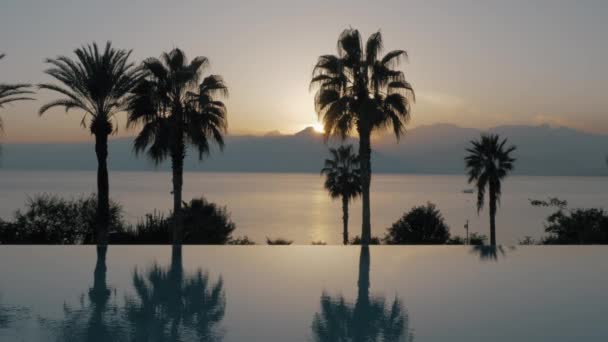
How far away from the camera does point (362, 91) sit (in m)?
20.5

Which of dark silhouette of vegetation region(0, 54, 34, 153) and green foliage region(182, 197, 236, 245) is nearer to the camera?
dark silhouette of vegetation region(0, 54, 34, 153)

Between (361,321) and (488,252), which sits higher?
(488,252)

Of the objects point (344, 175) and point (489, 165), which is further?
point (344, 175)

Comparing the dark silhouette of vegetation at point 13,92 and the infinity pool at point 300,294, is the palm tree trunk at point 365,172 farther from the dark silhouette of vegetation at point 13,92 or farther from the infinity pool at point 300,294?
the dark silhouette of vegetation at point 13,92

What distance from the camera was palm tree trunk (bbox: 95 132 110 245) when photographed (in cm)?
2012

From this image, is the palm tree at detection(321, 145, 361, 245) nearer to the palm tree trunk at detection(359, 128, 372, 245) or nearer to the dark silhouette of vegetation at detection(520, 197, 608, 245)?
the dark silhouette of vegetation at detection(520, 197, 608, 245)

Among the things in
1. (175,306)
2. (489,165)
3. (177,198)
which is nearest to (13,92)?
(177,198)

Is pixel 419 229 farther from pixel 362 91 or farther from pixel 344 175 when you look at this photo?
pixel 362 91

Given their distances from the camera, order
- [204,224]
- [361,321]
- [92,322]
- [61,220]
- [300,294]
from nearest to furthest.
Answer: [92,322] → [361,321] → [300,294] → [61,220] → [204,224]

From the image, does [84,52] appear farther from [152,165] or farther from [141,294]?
[141,294]

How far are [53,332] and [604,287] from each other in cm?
1079

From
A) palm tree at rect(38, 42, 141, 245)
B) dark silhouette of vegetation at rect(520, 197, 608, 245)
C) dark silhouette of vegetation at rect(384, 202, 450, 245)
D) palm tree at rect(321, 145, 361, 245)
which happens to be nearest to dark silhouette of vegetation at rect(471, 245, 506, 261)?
palm tree at rect(38, 42, 141, 245)

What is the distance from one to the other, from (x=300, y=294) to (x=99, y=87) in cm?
1243

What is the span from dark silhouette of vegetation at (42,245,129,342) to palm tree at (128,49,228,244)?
977 centimetres
